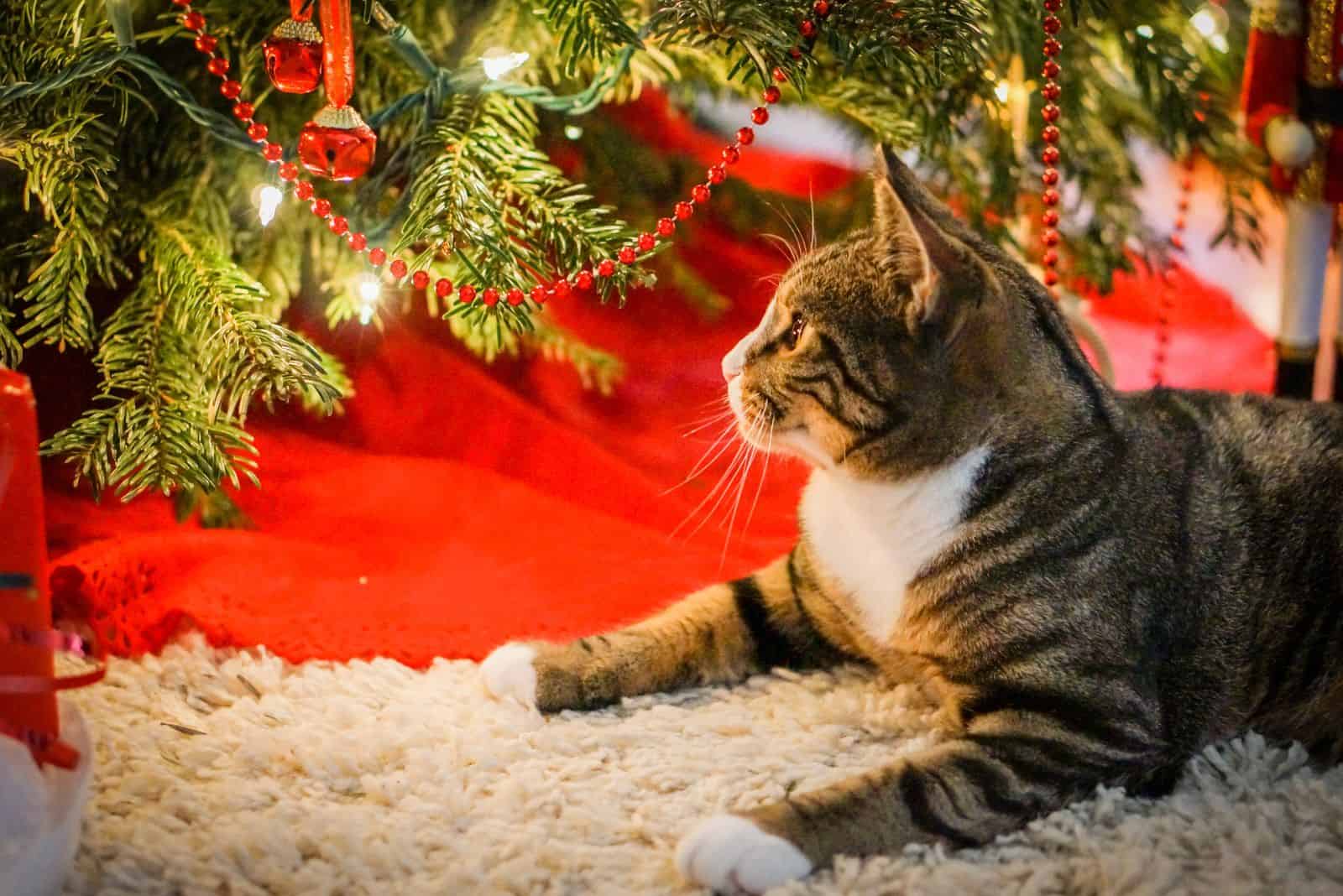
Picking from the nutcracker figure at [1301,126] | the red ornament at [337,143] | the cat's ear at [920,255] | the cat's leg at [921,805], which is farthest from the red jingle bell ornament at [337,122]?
the nutcracker figure at [1301,126]

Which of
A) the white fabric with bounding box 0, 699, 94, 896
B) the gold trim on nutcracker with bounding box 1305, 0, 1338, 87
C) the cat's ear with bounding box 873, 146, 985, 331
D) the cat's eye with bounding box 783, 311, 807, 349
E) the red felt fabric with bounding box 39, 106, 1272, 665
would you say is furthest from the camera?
the gold trim on nutcracker with bounding box 1305, 0, 1338, 87

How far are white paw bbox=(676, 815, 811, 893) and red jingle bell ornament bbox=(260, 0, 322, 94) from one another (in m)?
0.63

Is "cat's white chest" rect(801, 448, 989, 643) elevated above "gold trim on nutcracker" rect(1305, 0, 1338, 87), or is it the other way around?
"gold trim on nutcracker" rect(1305, 0, 1338, 87)

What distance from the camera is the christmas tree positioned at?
976mm

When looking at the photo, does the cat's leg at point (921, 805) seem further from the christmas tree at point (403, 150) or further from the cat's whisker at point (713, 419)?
the christmas tree at point (403, 150)

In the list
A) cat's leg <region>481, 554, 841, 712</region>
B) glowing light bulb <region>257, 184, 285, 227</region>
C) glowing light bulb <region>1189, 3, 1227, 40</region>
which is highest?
glowing light bulb <region>1189, 3, 1227, 40</region>

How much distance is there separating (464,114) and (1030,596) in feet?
2.09

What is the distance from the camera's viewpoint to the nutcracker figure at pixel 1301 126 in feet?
4.37

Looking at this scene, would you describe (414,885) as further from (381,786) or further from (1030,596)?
(1030,596)

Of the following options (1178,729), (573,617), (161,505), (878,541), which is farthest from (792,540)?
(161,505)

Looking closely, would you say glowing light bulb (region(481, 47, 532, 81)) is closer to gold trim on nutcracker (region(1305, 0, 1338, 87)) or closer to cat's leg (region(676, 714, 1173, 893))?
cat's leg (region(676, 714, 1173, 893))

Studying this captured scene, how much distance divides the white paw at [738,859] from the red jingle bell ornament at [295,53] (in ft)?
2.05

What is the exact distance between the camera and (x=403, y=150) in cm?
116

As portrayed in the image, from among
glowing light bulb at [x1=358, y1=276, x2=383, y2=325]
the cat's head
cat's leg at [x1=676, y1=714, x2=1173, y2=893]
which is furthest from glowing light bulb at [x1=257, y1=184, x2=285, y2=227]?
cat's leg at [x1=676, y1=714, x2=1173, y2=893]
